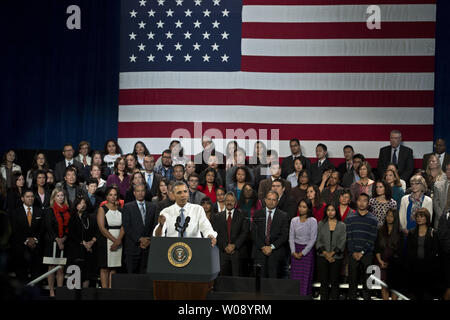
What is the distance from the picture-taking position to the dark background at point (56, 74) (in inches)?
443

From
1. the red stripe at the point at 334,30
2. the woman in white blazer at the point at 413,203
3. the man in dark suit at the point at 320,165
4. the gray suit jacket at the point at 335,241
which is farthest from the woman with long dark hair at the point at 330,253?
the red stripe at the point at 334,30

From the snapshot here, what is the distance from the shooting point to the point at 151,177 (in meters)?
8.86

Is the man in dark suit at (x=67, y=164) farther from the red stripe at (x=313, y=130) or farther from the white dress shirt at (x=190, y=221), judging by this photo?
the white dress shirt at (x=190, y=221)

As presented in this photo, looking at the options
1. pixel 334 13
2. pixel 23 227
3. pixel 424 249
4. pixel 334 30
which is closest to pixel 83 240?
pixel 23 227

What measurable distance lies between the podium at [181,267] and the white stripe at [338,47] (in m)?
6.32

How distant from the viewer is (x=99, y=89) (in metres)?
11.3

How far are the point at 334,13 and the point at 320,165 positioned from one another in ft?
9.56

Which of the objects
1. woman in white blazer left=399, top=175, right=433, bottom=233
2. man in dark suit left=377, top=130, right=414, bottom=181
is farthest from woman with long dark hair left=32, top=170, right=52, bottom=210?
man in dark suit left=377, top=130, right=414, bottom=181

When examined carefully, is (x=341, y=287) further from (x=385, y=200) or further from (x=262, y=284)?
(x=262, y=284)

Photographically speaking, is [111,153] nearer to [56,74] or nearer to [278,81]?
[56,74]

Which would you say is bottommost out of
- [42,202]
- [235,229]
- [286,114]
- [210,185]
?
[235,229]

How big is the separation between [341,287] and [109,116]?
546cm

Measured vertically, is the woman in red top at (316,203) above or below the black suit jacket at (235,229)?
above
